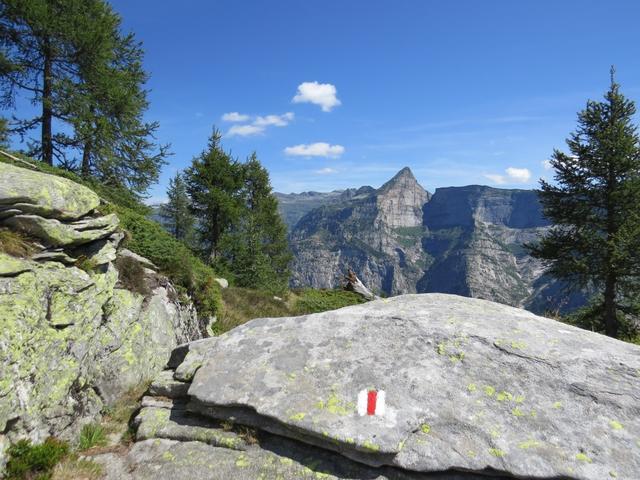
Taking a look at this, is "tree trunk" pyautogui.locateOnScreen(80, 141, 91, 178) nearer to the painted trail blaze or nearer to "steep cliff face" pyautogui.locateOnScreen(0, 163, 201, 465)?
"steep cliff face" pyautogui.locateOnScreen(0, 163, 201, 465)

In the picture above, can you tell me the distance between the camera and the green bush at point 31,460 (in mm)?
4426

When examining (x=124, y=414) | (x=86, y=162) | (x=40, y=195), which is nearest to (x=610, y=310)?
(x=124, y=414)

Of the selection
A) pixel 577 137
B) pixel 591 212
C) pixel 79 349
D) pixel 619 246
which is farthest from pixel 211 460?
pixel 577 137

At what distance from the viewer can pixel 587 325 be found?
2102cm

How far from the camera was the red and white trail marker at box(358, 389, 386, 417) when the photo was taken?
5.16m

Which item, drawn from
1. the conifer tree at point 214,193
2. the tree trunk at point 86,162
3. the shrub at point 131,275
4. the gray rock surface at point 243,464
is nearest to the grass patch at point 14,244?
the shrub at point 131,275

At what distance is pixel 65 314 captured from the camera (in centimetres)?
607

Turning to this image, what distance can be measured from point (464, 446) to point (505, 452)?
0.47 m

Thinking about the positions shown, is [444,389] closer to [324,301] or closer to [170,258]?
[170,258]

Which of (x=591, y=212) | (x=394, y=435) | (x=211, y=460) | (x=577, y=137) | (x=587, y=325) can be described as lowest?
(x=587, y=325)

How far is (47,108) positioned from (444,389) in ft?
72.0

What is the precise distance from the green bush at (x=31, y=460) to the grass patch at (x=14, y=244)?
9.79 ft

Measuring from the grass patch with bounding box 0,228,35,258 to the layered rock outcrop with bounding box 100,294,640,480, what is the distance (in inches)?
127

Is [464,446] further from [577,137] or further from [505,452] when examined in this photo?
[577,137]
